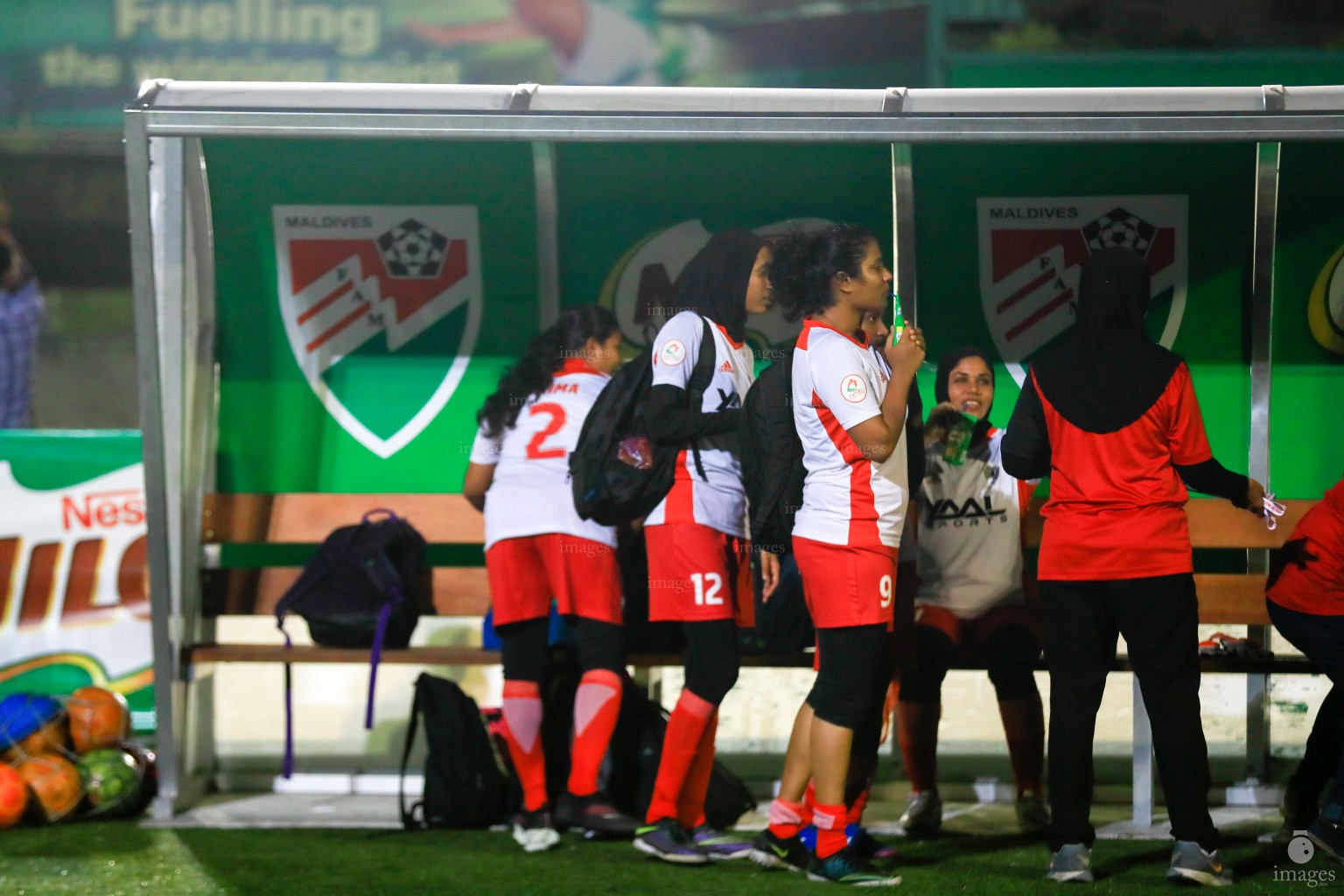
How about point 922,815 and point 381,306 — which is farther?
point 381,306

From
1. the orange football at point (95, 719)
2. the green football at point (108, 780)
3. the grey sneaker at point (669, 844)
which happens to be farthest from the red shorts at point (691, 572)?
the orange football at point (95, 719)

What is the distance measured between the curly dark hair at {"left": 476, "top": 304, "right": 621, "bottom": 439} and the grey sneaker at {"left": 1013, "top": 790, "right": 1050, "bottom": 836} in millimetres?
1942

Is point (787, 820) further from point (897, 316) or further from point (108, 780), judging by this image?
point (108, 780)

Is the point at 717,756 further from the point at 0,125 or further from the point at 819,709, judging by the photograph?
the point at 0,125

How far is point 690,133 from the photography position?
4242 mm

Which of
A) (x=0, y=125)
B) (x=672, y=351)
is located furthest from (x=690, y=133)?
(x=0, y=125)

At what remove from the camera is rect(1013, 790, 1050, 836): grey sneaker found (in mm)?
4500

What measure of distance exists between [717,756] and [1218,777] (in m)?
1.68

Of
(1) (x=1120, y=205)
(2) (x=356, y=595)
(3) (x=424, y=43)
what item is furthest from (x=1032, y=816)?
(3) (x=424, y=43)

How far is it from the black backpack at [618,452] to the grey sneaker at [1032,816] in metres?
1.45

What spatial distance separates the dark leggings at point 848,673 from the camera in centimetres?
383

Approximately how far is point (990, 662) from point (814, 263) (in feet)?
4.70

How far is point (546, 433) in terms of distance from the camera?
4.61 metres

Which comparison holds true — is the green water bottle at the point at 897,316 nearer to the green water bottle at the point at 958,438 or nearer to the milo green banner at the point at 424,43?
the green water bottle at the point at 958,438
